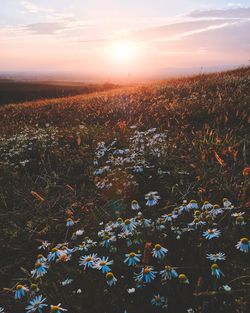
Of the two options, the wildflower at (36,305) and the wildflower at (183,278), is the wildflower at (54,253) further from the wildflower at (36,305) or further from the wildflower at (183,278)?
the wildflower at (183,278)

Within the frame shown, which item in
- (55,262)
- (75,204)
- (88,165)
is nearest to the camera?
(55,262)

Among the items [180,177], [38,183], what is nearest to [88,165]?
[38,183]

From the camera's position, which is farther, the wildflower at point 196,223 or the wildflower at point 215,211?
the wildflower at point 215,211

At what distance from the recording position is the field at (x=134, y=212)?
3.53 metres

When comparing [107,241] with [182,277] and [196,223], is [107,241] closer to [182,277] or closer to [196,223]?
[196,223]

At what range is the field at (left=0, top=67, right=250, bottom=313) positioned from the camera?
353 cm

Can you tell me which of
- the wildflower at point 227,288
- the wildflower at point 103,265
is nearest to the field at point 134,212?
the wildflower at point 227,288

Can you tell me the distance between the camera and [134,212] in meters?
5.21

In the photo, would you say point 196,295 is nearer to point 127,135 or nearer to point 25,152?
point 127,135

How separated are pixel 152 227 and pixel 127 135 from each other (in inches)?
162

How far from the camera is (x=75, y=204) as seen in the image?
561 cm

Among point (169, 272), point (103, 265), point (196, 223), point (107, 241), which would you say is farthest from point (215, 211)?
point (103, 265)

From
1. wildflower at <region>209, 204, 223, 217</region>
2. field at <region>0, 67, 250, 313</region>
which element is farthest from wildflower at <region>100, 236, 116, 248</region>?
Answer: wildflower at <region>209, 204, 223, 217</region>

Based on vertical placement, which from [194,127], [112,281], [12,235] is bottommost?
[12,235]
